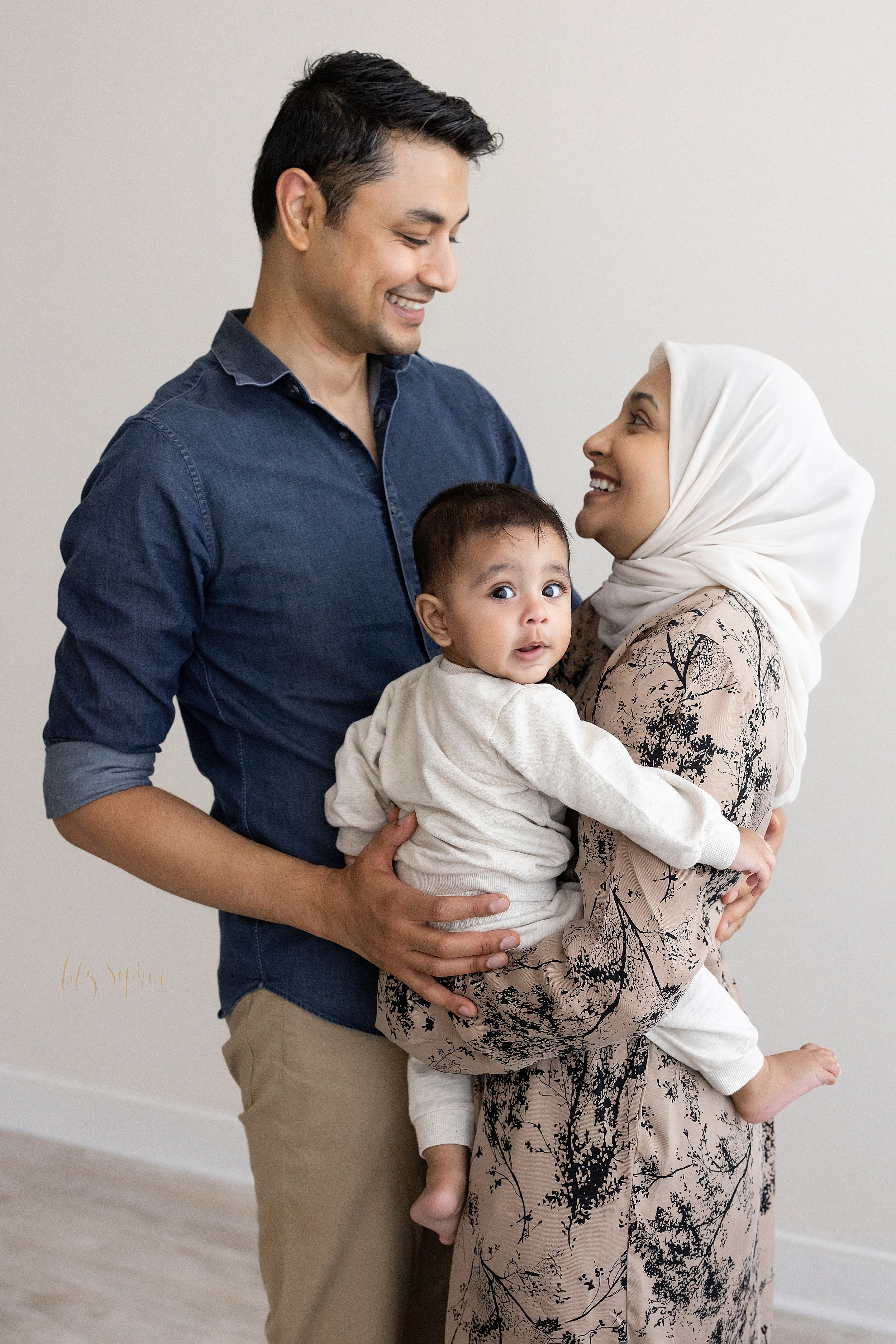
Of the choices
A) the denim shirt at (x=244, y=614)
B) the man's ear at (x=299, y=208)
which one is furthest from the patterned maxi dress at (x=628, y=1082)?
the man's ear at (x=299, y=208)

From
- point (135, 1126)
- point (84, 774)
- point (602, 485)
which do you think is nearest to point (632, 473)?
point (602, 485)

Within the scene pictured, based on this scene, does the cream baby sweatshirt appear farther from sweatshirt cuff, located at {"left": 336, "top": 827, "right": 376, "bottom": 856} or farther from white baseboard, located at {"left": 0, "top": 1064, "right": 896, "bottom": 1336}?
white baseboard, located at {"left": 0, "top": 1064, "right": 896, "bottom": 1336}

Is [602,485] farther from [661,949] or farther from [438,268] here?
[661,949]

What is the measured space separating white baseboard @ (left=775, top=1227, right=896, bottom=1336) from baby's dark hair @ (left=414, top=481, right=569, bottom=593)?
1.90m

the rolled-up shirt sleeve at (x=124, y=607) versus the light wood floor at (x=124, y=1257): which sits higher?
the rolled-up shirt sleeve at (x=124, y=607)

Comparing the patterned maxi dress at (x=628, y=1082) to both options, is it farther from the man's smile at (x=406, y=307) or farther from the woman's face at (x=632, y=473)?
the man's smile at (x=406, y=307)

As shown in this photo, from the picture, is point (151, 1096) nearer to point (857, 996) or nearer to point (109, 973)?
point (109, 973)

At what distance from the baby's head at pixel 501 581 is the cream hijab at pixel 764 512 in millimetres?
119

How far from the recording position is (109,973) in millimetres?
2848

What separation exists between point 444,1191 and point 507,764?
0.53 meters

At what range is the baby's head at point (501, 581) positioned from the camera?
1.16 meters

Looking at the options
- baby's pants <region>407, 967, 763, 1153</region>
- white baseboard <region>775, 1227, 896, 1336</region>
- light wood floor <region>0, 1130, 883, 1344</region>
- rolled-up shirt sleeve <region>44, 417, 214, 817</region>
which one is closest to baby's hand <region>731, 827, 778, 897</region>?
baby's pants <region>407, 967, 763, 1153</region>

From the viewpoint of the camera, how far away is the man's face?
144 cm

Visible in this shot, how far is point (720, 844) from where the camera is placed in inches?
41.4
